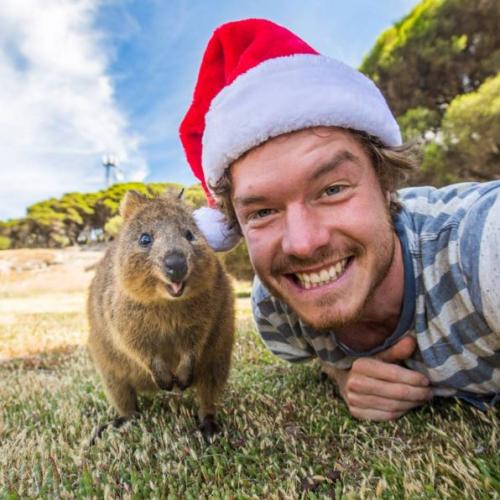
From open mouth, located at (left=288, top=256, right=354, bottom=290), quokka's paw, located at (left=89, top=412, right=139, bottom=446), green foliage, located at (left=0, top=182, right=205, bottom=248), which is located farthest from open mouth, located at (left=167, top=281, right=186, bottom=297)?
green foliage, located at (left=0, top=182, right=205, bottom=248)

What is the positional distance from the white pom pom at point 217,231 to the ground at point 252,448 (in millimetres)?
935

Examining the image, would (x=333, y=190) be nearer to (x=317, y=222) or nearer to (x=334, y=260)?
(x=317, y=222)

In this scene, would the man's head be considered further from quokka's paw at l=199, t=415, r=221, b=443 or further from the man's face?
quokka's paw at l=199, t=415, r=221, b=443

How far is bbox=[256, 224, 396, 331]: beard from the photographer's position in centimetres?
215

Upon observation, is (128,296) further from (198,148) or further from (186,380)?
(198,148)

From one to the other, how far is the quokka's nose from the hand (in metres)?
0.99

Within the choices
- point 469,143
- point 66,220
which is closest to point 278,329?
point 469,143

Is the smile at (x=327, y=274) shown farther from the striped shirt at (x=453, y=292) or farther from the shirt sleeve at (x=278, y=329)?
the shirt sleeve at (x=278, y=329)

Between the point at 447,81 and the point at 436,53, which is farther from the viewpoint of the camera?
the point at 447,81

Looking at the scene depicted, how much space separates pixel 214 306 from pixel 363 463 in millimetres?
1176

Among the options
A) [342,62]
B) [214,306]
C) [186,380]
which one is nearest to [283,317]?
[214,306]

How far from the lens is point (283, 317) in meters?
2.89

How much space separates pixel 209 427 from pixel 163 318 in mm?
630

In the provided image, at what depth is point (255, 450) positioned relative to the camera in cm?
226
